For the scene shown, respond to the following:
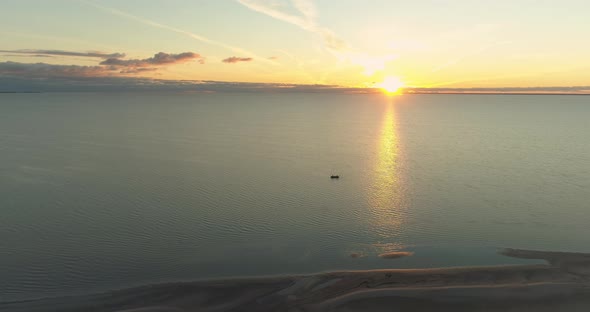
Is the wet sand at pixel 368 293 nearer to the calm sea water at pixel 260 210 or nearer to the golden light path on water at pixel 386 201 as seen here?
the calm sea water at pixel 260 210

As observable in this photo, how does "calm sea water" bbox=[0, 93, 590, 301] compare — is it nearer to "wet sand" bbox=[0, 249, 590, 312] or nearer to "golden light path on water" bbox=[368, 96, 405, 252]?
"golden light path on water" bbox=[368, 96, 405, 252]

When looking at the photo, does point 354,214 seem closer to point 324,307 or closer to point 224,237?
point 224,237

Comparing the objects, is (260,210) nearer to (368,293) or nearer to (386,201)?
(386,201)

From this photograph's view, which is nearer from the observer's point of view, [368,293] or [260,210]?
[368,293]

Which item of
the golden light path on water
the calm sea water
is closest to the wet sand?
the calm sea water

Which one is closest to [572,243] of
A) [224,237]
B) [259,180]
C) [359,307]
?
[359,307]

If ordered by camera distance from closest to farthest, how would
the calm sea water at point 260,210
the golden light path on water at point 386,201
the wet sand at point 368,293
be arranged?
the wet sand at point 368,293 < the calm sea water at point 260,210 < the golden light path on water at point 386,201

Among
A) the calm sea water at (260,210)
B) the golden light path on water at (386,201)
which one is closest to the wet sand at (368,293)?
the calm sea water at (260,210)

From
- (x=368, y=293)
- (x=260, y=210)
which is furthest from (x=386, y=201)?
(x=368, y=293)
